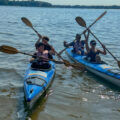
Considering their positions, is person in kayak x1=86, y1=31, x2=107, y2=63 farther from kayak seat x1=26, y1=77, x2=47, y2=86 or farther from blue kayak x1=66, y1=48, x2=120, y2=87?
kayak seat x1=26, y1=77, x2=47, y2=86

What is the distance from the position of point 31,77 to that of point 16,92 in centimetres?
85

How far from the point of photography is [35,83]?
6199 millimetres

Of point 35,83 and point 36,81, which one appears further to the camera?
point 36,81

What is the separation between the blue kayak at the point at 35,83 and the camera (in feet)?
18.6

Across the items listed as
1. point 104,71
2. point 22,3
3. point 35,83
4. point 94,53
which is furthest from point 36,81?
point 22,3

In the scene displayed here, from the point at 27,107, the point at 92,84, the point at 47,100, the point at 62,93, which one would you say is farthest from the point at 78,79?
the point at 27,107

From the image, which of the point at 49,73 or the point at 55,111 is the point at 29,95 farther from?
the point at 49,73

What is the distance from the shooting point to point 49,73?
24.0 ft

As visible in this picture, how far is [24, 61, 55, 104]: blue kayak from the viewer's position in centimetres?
567

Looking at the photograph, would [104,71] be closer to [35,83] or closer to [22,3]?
[35,83]

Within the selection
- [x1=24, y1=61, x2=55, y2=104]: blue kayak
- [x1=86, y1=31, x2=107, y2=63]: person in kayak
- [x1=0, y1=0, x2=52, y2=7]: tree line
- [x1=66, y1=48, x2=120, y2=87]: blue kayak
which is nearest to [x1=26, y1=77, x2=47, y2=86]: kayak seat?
[x1=24, y1=61, x2=55, y2=104]: blue kayak

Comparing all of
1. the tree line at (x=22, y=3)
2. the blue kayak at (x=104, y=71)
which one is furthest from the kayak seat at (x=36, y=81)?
the tree line at (x=22, y=3)

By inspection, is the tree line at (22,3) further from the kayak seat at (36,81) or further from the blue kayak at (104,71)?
the kayak seat at (36,81)

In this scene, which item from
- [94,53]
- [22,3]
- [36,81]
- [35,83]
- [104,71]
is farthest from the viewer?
[22,3]
